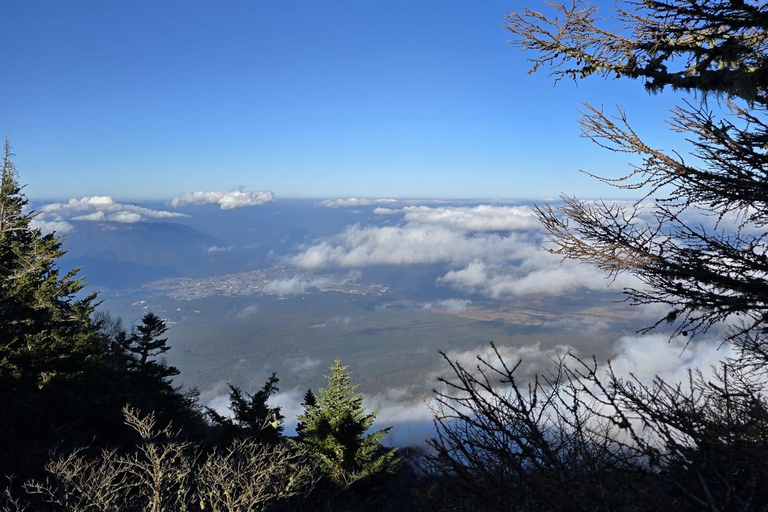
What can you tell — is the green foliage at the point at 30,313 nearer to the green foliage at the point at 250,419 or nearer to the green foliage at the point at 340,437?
the green foliage at the point at 250,419

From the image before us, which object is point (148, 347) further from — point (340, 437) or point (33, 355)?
point (340, 437)

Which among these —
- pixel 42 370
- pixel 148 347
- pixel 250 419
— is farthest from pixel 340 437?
pixel 148 347

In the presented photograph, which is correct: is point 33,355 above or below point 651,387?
below

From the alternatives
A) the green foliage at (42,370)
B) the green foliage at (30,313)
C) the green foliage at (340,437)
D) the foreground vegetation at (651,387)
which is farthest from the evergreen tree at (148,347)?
the green foliage at (340,437)

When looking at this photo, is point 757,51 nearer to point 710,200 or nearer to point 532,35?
point 710,200

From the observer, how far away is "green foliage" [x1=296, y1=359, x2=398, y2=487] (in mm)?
14296

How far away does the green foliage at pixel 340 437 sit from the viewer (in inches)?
563

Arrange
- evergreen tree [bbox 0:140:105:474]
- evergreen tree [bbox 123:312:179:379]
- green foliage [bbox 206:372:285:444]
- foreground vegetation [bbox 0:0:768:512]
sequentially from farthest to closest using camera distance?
1. evergreen tree [bbox 123:312:179:379]
2. green foliage [bbox 206:372:285:444]
3. evergreen tree [bbox 0:140:105:474]
4. foreground vegetation [bbox 0:0:768:512]

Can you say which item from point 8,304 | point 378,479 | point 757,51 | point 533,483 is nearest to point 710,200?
point 757,51

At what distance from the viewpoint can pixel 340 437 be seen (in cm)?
1433

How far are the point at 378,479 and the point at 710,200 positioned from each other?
14.9 meters

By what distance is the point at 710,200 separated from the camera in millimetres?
4883

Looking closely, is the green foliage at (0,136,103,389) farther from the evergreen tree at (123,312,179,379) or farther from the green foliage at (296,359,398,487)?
the green foliage at (296,359,398,487)

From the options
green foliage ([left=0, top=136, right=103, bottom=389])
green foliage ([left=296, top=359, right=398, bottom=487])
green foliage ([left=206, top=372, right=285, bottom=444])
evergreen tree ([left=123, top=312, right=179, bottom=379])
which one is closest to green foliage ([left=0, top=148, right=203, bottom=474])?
green foliage ([left=0, top=136, right=103, bottom=389])
